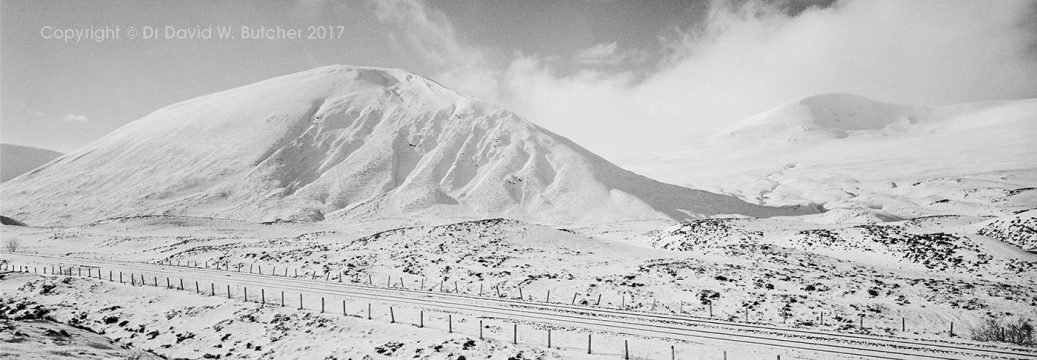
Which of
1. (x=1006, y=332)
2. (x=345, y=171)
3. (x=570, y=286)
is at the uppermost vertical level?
(x=345, y=171)

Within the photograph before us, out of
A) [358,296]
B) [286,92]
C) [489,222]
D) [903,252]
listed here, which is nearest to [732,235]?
[903,252]

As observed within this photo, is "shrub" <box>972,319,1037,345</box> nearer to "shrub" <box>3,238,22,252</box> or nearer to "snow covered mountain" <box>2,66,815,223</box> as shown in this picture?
"snow covered mountain" <box>2,66,815,223</box>

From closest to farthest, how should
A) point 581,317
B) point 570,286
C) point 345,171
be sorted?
point 581,317 < point 570,286 < point 345,171

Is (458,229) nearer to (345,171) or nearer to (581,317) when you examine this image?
(581,317)

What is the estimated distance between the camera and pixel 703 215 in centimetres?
11362

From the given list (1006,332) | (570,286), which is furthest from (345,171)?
(1006,332)

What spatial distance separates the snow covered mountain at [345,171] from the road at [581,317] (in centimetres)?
6711

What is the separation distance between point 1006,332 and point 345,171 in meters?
123

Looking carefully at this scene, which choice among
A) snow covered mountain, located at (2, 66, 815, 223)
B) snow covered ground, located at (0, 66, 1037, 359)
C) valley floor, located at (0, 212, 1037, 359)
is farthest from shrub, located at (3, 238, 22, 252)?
snow covered mountain, located at (2, 66, 815, 223)

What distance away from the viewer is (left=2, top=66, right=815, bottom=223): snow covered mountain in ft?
357

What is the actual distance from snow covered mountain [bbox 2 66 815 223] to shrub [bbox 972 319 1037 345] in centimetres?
7988

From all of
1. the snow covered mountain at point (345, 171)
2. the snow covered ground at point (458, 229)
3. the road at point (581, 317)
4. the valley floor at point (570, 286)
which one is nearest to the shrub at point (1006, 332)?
the valley floor at point (570, 286)

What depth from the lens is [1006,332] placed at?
2425 cm

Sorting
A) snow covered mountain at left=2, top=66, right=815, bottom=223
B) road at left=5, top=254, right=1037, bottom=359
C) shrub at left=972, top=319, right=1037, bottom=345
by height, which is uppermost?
snow covered mountain at left=2, top=66, right=815, bottom=223
